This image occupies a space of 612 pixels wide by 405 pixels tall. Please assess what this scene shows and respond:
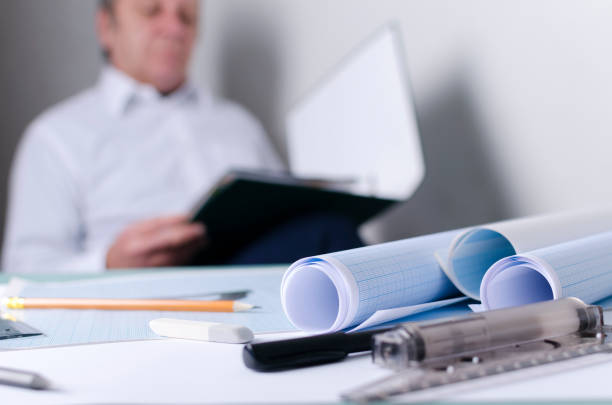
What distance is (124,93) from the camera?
1.62 m

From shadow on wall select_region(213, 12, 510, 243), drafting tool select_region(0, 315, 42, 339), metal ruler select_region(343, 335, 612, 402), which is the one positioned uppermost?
shadow on wall select_region(213, 12, 510, 243)

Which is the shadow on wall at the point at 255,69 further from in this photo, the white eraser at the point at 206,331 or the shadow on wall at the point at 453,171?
the white eraser at the point at 206,331

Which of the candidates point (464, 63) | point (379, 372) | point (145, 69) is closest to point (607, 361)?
point (379, 372)

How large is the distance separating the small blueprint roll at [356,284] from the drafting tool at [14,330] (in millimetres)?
175

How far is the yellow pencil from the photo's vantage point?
450 mm

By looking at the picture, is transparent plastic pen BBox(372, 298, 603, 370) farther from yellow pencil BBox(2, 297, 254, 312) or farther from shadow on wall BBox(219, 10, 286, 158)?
shadow on wall BBox(219, 10, 286, 158)

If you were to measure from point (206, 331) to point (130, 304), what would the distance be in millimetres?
144

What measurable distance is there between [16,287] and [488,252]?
1.53ft

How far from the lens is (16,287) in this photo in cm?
60

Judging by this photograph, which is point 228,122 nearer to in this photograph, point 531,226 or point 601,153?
point 601,153

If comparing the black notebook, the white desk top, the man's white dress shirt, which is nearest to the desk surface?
the white desk top

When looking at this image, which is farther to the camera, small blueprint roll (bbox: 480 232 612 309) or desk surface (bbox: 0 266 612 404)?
small blueprint roll (bbox: 480 232 612 309)

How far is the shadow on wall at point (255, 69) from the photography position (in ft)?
6.12

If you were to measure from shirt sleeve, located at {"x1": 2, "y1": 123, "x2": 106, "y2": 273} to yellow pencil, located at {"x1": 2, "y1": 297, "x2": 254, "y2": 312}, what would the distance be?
897mm
